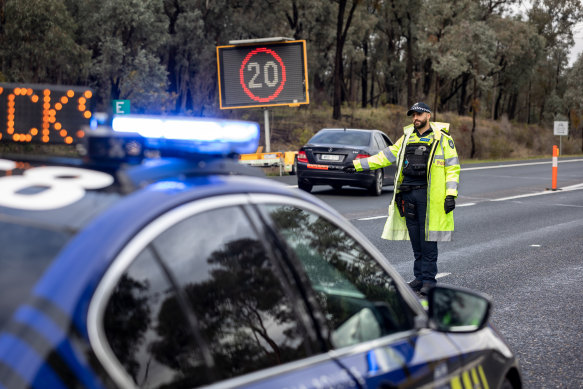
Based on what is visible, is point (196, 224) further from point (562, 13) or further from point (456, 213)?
point (562, 13)

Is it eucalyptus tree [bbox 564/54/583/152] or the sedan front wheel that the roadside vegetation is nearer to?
eucalyptus tree [bbox 564/54/583/152]

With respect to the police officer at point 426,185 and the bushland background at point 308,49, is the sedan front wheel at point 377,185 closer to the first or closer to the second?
the bushland background at point 308,49

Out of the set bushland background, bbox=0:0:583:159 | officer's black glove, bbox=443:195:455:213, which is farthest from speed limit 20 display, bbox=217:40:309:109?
officer's black glove, bbox=443:195:455:213

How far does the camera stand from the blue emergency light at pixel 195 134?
2.13 m

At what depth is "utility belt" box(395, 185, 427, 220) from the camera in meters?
7.73

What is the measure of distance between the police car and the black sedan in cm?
1474

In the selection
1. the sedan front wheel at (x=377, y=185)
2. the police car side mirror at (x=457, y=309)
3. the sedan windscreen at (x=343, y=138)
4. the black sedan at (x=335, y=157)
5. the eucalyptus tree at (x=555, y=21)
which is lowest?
the sedan front wheel at (x=377, y=185)

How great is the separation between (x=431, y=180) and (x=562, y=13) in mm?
76990

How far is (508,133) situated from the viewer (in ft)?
189

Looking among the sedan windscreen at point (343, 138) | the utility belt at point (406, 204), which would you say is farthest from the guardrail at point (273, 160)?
the utility belt at point (406, 204)

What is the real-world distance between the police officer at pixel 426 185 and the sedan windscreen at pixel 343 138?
32.9 ft

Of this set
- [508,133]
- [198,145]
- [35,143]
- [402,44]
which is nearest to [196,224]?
[198,145]

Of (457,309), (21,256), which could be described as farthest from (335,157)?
(21,256)

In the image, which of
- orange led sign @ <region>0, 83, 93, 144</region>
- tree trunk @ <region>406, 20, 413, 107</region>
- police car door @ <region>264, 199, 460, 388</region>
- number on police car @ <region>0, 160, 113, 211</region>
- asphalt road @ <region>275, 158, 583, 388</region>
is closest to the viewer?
number on police car @ <region>0, 160, 113, 211</region>
